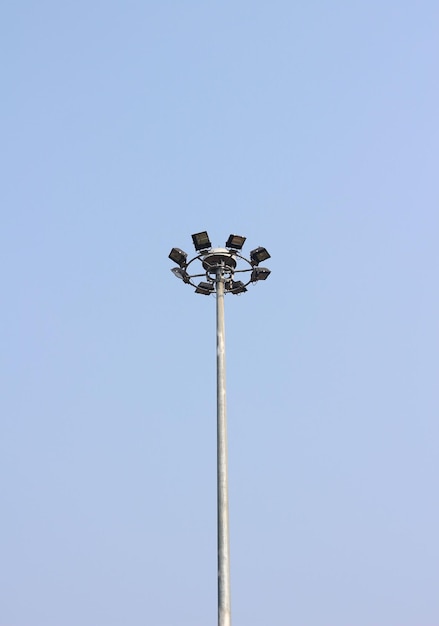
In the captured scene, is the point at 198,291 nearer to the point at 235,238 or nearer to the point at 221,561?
Result: the point at 235,238

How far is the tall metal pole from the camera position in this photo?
66.3 ft

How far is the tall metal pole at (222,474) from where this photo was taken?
20.2m

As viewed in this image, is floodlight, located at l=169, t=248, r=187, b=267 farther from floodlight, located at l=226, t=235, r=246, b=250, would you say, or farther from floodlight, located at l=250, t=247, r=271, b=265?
floodlight, located at l=250, t=247, r=271, b=265

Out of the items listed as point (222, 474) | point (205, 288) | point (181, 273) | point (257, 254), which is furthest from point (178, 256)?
point (222, 474)

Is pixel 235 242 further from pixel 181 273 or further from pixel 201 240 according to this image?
pixel 181 273

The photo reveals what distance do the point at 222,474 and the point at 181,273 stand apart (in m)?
4.98

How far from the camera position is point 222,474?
21.3m

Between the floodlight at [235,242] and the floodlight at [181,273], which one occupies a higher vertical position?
the floodlight at [235,242]

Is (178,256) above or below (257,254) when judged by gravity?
below

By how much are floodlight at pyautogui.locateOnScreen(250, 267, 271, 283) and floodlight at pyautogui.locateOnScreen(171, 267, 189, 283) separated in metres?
1.56

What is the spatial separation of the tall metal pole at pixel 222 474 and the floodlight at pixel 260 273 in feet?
2.50

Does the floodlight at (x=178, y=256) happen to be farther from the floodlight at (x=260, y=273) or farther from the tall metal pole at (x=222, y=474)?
the floodlight at (x=260, y=273)

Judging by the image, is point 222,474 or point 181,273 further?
point 181,273

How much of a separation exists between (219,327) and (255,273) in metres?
1.61
